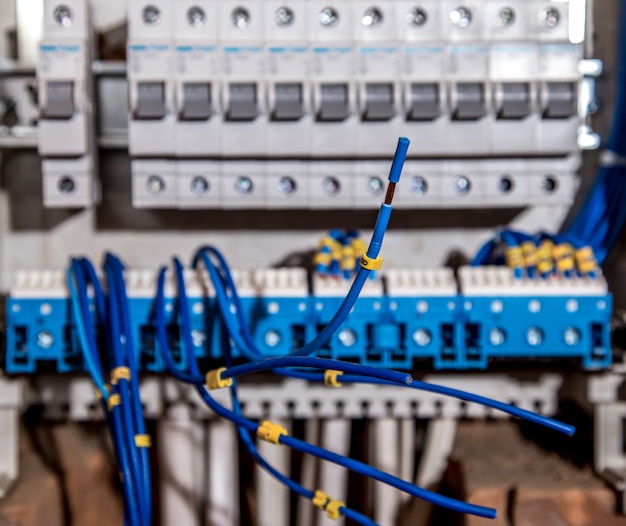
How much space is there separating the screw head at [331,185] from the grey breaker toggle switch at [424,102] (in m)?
0.15

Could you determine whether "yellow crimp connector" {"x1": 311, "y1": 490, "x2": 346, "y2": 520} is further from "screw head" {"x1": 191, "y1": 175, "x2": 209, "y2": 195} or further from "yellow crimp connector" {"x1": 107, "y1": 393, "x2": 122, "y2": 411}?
"screw head" {"x1": 191, "y1": 175, "x2": 209, "y2": 195}

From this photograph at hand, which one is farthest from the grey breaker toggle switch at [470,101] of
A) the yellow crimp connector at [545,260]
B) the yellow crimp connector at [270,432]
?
the yellow crimp connector at [270,432]

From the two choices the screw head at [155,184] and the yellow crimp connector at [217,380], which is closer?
the yellow crimp connector at [217,380]

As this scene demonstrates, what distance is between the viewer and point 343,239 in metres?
1.02

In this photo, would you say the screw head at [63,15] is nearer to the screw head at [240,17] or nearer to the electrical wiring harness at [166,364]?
the screw head at [240,17]

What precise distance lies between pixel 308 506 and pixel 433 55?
28.1 inches

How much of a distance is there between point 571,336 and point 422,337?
0.20m

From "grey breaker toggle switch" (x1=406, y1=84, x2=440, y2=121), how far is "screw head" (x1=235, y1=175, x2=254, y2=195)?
0.26 m

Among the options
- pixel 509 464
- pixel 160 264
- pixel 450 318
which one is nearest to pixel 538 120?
pixel 450 318

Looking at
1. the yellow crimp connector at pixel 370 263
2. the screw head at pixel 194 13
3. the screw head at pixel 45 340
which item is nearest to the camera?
the yellow crimp connector at pixel 370 263

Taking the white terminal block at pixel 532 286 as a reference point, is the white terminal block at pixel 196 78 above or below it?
above

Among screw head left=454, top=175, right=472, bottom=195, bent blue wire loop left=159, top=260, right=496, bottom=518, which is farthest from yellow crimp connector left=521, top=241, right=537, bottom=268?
bent blue wire loop left=159, top=260, right=496, bottom=518

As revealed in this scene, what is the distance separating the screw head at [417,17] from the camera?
1.05 meters

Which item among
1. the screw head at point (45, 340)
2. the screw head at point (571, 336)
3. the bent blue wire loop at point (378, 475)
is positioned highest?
the screw head at point (45, 340)
